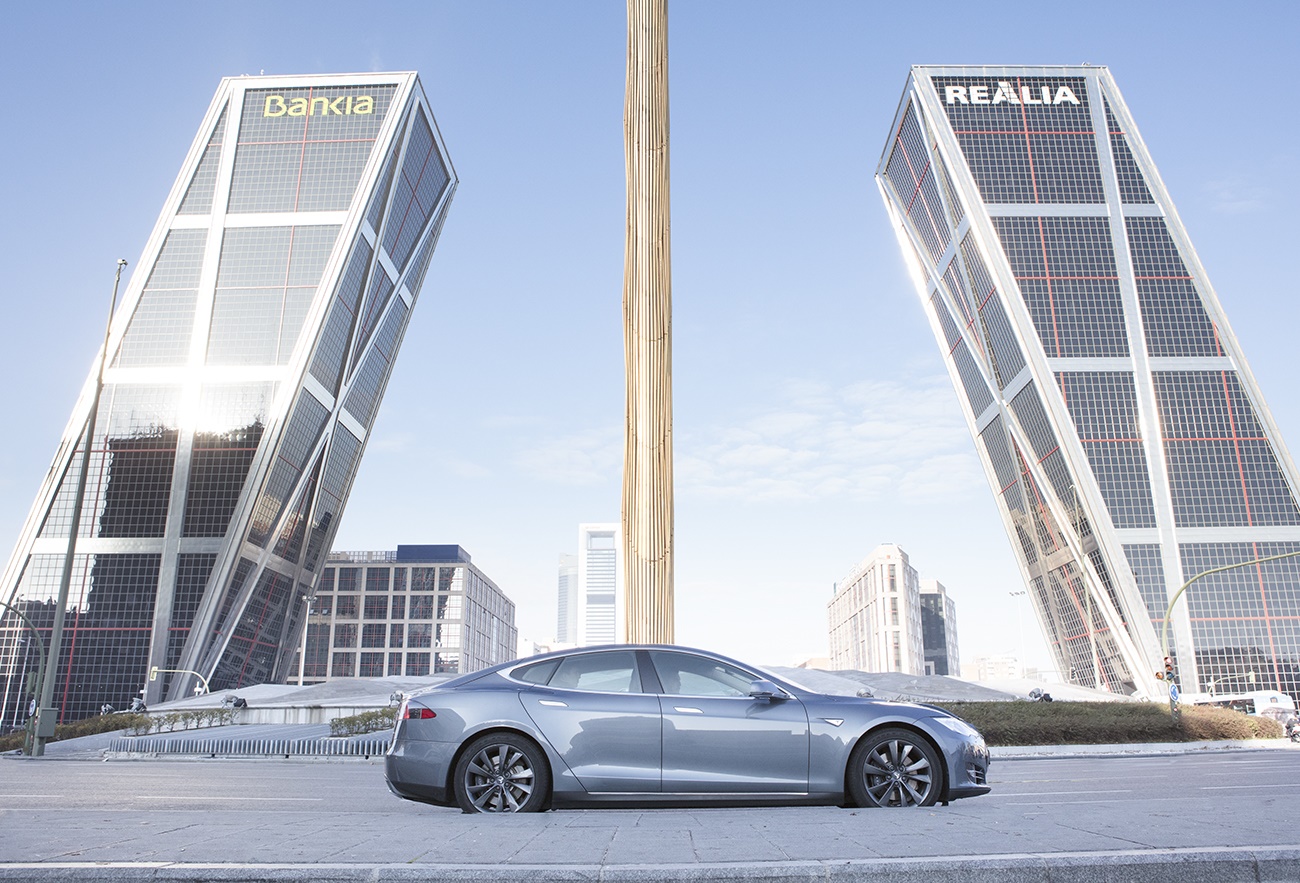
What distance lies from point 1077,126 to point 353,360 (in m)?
57.3

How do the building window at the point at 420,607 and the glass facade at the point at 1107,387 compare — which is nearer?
the glass facade at the point at 1107,387

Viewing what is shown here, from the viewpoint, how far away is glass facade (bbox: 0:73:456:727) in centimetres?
6875

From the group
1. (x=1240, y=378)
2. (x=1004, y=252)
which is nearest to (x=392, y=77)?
(x=1004, y=252)

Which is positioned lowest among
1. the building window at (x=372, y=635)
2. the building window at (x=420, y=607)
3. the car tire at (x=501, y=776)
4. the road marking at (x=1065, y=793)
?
the road marking at (x=1065, y=793)

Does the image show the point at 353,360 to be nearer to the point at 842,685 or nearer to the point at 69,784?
the point at 842,685

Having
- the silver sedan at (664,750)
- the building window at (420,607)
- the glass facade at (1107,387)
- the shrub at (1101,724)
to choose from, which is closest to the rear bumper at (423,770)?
the silver sedan at (664,750)

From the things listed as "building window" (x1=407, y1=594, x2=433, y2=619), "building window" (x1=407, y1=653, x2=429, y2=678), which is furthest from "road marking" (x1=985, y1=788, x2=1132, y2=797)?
"building window" (x1=407, y1=594, x2=433, y2=619)

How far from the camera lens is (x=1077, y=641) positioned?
246 ft

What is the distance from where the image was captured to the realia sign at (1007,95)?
75.8 meters

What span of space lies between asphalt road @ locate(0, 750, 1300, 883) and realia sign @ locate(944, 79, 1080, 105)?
243 feet

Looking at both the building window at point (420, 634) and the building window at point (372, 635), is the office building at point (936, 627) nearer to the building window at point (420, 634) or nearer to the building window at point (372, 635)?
the building window at point (420, 634)

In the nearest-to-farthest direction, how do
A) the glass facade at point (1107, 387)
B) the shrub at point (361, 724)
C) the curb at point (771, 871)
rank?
the curb at point (771, 871)
the shrub at point (361, 724)
the glass facade at point (1107, 387)

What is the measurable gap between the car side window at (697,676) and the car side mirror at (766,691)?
0.25ft

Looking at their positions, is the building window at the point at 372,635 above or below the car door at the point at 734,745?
above
